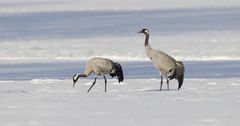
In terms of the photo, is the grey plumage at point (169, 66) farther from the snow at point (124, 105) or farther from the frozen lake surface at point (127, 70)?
the frozen lake surface at point (127, 70)

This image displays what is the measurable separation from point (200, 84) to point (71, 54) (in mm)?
7864

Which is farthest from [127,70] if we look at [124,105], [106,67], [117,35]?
[117,35]

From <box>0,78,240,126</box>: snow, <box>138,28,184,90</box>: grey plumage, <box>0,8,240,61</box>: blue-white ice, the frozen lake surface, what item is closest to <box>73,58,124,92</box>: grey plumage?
<box>0,78,240,126</box>: snow

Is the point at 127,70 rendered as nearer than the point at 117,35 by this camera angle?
Yes

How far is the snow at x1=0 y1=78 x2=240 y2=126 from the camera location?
6625mm

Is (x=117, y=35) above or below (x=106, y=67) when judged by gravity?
above

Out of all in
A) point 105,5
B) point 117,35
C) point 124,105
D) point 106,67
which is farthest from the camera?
point 105,5

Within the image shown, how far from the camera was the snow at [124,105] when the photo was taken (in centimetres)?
662

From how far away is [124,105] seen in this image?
7.80 m

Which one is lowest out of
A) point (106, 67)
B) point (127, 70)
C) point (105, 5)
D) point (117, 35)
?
point (127, 70)

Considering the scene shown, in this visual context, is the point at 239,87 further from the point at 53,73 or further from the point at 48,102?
the point at 53,73

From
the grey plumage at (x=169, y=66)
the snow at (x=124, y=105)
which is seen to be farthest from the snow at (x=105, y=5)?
the snow at (x=124, y=105)

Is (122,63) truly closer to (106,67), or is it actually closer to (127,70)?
(127,70)

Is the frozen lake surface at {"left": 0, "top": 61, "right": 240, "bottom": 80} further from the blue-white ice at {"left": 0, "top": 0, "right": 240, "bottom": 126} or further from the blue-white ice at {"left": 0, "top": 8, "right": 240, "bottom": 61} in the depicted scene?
the blue-white ice at {"left": 0, "top": 8, "right": 240, "bottom": 61}
